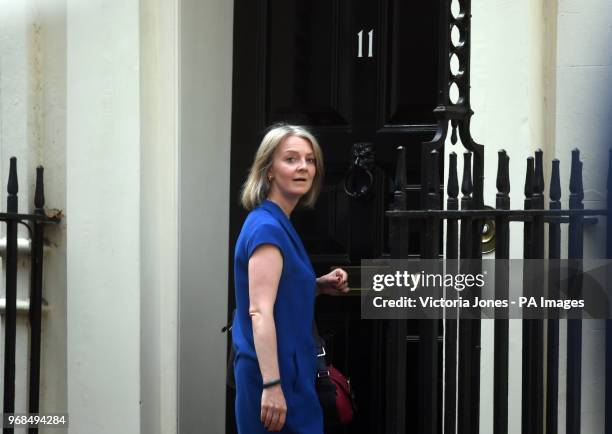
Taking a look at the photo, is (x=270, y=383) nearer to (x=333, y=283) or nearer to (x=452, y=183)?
(x=333, y=283)

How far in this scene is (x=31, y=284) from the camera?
5.13m

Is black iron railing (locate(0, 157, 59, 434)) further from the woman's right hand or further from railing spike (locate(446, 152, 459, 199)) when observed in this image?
railing spike (locate(446, 152, 459, 199))

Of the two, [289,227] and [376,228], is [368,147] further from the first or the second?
[289,227]

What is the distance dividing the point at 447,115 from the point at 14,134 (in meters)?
2.57

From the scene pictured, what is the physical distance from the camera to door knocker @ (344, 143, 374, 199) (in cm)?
538

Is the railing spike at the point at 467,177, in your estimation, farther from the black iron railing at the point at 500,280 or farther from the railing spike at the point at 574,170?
the railing spike at the point at 574,170

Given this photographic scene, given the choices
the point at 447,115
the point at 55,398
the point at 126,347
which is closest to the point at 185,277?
the point at 126,347

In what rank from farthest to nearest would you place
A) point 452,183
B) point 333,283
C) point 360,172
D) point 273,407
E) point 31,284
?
1. point 360,172
2. point 31,284
3. point 333,283
4. point 273,407
5. point 452,183

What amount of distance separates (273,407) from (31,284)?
76.3 inches

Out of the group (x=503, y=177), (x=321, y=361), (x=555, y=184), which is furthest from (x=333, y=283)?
(x=555, y=184)

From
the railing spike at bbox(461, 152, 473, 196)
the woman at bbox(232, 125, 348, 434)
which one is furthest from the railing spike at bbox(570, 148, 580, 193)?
the woman at bbox(232, 125, 348, 434)

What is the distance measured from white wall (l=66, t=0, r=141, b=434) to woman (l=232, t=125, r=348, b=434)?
4.55 ft

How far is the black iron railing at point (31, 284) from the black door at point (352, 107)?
4.24ft

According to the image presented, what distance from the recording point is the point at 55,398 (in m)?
5.32
